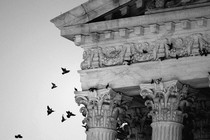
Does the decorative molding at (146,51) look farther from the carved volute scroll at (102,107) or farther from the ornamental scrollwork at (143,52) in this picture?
the carved volute scroll at (102,107)

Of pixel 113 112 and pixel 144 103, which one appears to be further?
pixel 144 103

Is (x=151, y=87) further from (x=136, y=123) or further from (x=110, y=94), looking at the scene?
(x=136, y=123)

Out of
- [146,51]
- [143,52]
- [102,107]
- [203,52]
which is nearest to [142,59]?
[143,52]

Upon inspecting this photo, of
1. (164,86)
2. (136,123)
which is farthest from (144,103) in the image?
(164,86)

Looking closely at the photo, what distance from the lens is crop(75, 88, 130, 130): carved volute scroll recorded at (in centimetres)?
7556

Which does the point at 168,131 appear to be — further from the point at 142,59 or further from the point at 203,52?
the point at 203,52

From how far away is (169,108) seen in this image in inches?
2864

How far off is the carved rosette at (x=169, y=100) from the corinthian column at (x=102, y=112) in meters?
3.55

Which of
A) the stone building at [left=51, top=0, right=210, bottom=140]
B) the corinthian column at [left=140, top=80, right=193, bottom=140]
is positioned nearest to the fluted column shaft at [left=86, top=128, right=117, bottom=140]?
the stone building at [left=51, top=0, right=210, bottom=140]

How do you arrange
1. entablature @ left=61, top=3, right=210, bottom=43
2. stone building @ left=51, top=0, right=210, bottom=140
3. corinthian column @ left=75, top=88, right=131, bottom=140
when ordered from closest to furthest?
entablature @ left=61, top=3, right=210, bottom=43, stone building @ left=51, top=0, right=210, bottom=140, corinthian column @ left=75, top=88, right=131, bottom=140

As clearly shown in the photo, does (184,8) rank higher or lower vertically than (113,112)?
higher

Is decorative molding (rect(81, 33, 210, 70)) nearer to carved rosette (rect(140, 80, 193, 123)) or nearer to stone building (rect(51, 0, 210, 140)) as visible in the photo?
stone building (rect(51, 0, 210, 140))

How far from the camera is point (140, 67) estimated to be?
244 feet

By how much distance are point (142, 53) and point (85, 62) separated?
4603mm
